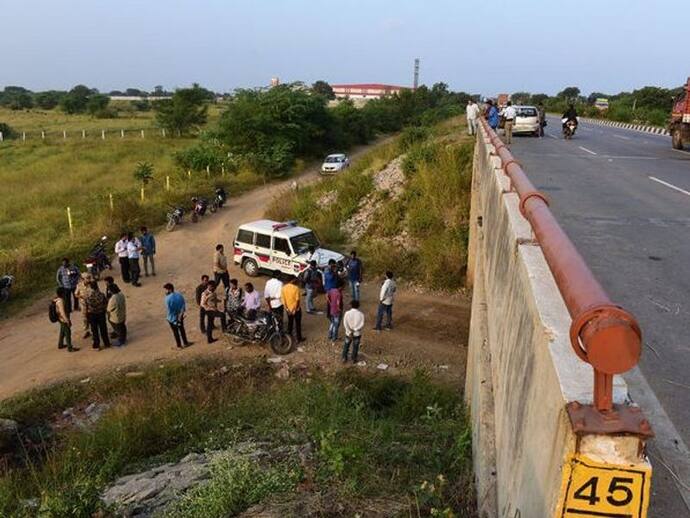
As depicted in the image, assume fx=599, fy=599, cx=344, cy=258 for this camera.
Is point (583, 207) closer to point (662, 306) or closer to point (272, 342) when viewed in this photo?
point (662, 306)

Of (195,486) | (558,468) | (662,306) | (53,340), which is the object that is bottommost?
(53,340)

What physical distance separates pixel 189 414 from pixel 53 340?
20.0ft

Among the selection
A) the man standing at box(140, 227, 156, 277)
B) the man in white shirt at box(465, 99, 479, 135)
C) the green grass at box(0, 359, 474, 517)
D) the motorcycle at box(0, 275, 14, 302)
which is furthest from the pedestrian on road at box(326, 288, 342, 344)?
the man in white shirt at box(465, 99, 479, 135)

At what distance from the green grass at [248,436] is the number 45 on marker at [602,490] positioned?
1852 mm

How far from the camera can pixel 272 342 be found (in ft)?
39.2

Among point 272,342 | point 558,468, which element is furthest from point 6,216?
point 558,468

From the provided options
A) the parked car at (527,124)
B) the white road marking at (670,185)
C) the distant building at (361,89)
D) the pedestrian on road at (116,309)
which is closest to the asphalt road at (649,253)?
the white road marking at (670,185)

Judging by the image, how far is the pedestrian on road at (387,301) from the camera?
12.8 metres

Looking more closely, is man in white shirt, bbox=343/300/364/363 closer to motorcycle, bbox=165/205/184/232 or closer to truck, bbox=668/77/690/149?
motorcycle, bbox=165/205/184/232

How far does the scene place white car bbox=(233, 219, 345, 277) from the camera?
15.8 meters

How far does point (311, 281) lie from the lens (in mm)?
14516

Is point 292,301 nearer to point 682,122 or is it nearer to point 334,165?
point 682,122

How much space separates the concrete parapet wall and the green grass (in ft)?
1.88

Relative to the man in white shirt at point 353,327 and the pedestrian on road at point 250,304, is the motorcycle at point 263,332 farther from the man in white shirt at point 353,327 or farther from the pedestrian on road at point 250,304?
the man in white shirt at point 353,327
